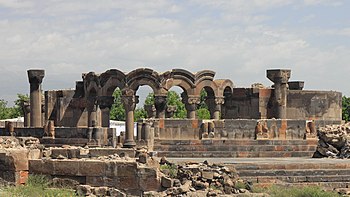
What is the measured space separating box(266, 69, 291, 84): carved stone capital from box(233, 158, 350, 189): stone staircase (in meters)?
10.1

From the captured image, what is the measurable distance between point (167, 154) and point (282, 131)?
391 cm

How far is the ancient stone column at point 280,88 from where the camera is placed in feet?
96.4

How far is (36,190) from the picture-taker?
16.6 m

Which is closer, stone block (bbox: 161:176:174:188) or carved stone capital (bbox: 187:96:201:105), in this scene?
stone block (bbox: 161:176:174:188)

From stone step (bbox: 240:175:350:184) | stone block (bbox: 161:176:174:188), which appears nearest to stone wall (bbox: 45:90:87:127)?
stone step (bbox: 240:175:350:184)

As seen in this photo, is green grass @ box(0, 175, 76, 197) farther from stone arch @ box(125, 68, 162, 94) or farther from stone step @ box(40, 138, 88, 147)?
stone arch @ box(125, 68, 162, 94)

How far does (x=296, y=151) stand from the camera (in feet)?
78.8

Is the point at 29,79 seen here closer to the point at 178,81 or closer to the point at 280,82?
the point at 178,81

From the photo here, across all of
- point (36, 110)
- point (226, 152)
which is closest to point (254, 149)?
point (226, 152)

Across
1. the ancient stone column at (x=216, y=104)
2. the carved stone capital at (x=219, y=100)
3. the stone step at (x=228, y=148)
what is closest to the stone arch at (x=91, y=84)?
the ancient stone column at (x=216, y=104)

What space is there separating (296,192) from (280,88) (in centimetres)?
1344

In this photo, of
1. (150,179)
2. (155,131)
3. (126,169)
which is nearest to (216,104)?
(155,131)

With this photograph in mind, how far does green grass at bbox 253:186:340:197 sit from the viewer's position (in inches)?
646

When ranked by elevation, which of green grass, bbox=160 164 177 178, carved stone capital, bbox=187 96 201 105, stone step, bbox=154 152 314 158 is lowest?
green grass, bbox=160 164 177 178
